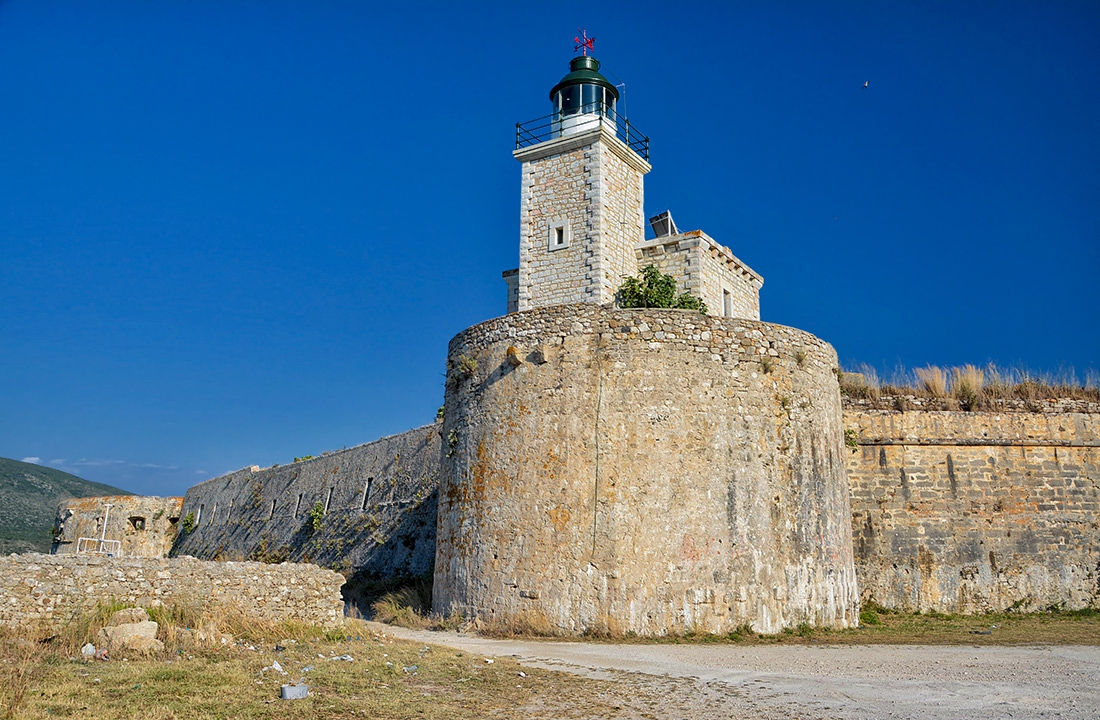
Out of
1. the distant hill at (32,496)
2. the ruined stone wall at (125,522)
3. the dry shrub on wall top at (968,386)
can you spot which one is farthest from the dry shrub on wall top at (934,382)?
the distant hill at (32,496)

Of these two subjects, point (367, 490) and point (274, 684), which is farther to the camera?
point (367, 490)

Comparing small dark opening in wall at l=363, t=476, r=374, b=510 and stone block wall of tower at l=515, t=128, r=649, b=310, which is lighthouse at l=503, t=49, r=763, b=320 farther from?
small dark opening in wall at l=363, t=476, r=374, b=510

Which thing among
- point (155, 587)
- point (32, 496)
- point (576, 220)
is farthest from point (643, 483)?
point (32, 496)

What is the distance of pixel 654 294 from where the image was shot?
69.4ft

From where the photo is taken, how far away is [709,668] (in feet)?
30.2

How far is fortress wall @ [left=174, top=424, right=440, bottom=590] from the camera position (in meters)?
21.5

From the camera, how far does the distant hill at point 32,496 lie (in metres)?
54.3

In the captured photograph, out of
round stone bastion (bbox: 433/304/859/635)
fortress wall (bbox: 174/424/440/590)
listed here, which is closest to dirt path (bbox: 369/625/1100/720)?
round stone bastion (bbox: 433/304/859/635)

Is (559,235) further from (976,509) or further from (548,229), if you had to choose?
(976,509)

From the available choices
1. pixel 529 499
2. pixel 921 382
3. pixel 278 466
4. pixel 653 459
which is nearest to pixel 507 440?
pixel 529 499

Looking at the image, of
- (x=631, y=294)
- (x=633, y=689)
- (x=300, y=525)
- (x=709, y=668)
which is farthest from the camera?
(x=300, y=525)

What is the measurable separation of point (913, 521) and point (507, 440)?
342 inches

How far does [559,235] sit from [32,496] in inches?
2366

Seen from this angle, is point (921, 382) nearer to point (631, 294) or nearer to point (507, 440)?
point (631, 294)
